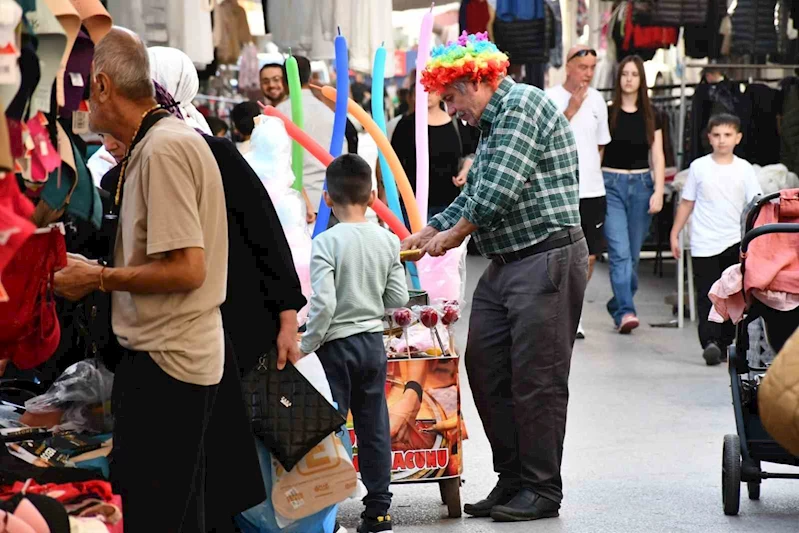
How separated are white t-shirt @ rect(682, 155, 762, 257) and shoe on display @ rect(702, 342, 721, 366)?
0.71m

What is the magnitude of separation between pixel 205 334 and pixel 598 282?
38.0 ft

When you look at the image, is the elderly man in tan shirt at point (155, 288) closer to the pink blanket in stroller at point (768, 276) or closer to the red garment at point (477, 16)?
the pink blanket in stroller at point (768, 276)

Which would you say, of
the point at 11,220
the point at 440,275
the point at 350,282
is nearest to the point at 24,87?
the point at 11,220

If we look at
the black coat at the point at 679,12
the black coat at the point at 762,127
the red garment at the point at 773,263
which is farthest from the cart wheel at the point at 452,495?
the black coat at the point at 679,12

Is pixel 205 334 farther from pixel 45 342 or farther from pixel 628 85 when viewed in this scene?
pixel 628 85

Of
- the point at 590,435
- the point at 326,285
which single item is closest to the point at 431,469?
the point at 326,285

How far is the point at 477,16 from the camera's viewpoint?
13398 mm

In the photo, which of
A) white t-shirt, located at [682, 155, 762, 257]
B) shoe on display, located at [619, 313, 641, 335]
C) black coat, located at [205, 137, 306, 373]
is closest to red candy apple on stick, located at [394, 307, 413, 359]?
black coat, located at [205, 137, 306, 373]

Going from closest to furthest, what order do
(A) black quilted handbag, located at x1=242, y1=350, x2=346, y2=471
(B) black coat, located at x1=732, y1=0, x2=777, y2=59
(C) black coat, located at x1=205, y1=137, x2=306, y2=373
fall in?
(C) black coat, located at x1=205, y1=137, x2=306, y2=373 < (A) black quilted handbag, located at x1=242, y1=350, x2=346, y2=471 < (B) black coat, located at x1=732, y1=0, x2=777, y2=59

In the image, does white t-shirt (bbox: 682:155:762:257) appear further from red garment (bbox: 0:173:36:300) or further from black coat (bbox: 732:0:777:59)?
red garment (bbox: 0:173:36:300)

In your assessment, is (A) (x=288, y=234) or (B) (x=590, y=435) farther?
(B) (x=590, y=435)

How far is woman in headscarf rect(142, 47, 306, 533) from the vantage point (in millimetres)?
4180

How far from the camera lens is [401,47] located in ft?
95.9

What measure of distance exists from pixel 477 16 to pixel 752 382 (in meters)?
8.03
